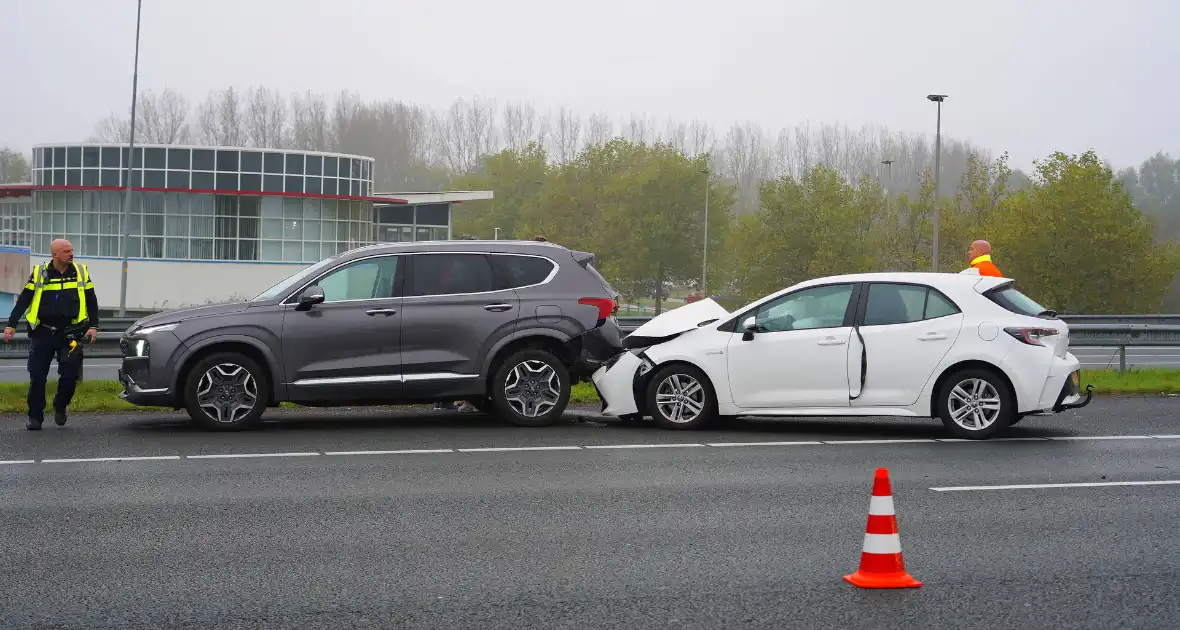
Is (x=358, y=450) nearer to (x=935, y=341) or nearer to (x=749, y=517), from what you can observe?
(x=749, y=517)

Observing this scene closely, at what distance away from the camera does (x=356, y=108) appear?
427 feet

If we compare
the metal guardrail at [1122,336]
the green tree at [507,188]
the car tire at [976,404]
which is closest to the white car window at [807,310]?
the car tire at [976,404]

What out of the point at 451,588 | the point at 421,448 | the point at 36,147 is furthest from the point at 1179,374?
the point at 36,147

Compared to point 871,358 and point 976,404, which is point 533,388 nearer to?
point 871,358

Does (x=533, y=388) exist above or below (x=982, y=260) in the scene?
below

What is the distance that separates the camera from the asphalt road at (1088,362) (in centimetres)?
2285

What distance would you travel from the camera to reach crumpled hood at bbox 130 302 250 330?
12.4 metres

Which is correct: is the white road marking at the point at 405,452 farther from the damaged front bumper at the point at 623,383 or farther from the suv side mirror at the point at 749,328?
the suv side mirror at the point at 749,328

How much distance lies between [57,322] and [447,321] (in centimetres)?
362

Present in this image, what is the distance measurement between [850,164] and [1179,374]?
102763 millimetres

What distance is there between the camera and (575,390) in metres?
16.1

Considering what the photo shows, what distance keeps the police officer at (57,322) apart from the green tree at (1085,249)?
4825 cm

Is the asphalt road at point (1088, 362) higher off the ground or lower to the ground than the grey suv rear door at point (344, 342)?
lower

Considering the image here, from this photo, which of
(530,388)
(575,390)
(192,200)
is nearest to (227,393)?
(530,388)
